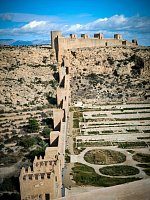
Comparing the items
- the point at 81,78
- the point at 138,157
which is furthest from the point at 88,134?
the point at 81,78

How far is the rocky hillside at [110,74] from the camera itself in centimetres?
3903

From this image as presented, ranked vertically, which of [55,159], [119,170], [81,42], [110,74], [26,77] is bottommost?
[119,170]

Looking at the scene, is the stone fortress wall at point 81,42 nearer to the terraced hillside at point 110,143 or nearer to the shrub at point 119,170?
the terraced hillside at point 110,143

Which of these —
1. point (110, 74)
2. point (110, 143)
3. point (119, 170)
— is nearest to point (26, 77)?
point (110, 74)

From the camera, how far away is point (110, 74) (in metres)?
44.6

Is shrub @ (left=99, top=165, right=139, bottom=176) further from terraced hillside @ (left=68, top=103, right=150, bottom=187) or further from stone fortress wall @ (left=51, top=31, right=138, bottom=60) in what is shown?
stone fortress wall @ (left=51, top=31, right=138, bottom=60)

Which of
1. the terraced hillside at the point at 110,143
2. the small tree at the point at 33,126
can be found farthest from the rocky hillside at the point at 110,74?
the small tree at the point at 33,126

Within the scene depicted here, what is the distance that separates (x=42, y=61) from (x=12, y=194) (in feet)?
92.8

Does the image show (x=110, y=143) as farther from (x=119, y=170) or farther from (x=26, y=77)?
(x=26, y=77)

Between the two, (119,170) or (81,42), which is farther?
(81,42)

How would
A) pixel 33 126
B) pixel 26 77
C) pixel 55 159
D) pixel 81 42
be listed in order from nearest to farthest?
pixel 55 159, pixel 33 126, pixel 26 77, pixel 81 42

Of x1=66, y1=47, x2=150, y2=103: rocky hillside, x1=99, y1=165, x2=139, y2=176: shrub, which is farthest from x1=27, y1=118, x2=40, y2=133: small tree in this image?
x1=66, y1=47, x2=150, y2=103: rocky hillside

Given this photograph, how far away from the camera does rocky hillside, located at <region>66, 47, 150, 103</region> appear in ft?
128

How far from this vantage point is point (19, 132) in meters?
25.0
